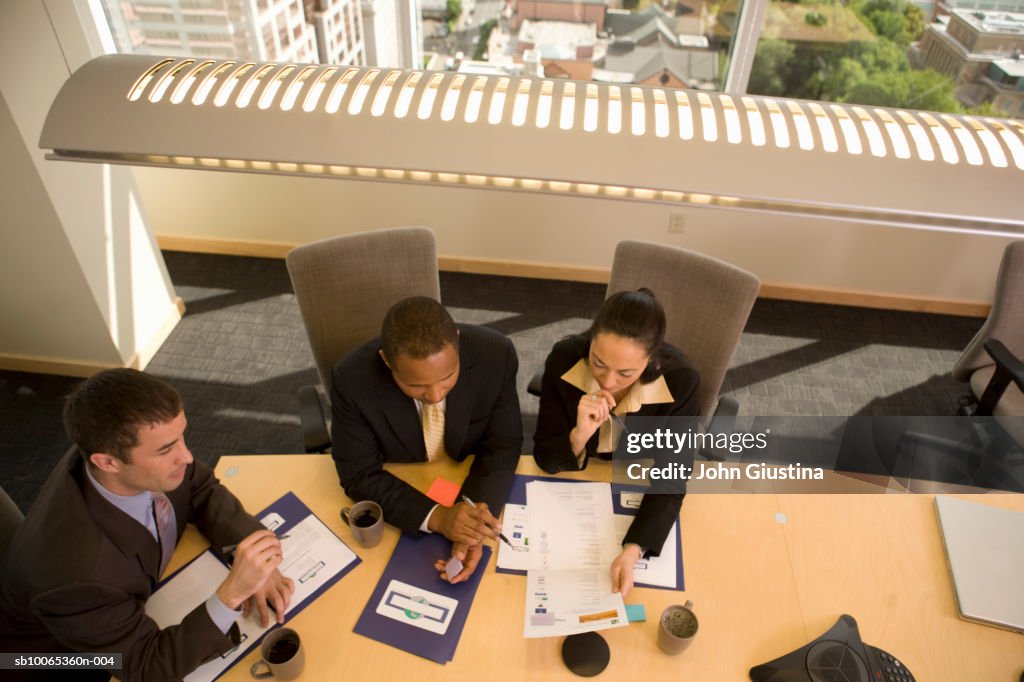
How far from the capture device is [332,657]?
1.37 metres

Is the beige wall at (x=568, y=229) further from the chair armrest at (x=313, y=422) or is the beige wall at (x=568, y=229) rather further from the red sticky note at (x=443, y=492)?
the red sticky note at (x=443, y=492)

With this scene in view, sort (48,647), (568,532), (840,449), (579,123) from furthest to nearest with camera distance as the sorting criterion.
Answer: (840,449), (568,532), (48,647), (579,123)

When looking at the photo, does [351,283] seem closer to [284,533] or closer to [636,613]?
[284,533]

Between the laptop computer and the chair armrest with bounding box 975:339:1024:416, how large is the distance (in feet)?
1.98

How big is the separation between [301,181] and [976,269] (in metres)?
3.86

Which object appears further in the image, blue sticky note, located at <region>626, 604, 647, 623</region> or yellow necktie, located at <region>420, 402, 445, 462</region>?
yellow necktie, located at <region>420, 402, 445, 462</region>

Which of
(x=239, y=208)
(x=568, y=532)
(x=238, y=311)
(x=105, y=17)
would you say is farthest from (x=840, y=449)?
(x=105, y=17)

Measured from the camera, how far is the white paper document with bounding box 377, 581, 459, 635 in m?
1.43

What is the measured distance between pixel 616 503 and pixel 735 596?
1.16ft

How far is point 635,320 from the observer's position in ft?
5.39

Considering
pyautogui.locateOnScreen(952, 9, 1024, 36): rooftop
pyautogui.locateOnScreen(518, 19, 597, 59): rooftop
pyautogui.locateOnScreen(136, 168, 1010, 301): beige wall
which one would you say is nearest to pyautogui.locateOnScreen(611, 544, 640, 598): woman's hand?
pyautogui.locateOnScreen(136, 168, 1010, 301): beige wall

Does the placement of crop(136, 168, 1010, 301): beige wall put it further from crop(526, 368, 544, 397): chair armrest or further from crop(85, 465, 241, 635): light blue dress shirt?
crop(85, 465, 241, 635): light blue dress shirt

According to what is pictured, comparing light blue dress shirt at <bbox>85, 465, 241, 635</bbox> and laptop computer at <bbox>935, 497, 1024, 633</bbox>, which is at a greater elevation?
light blue dress shirt at <bbox>85, 465, 241, 635</bbox>

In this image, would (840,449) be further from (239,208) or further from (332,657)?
(239,208)
